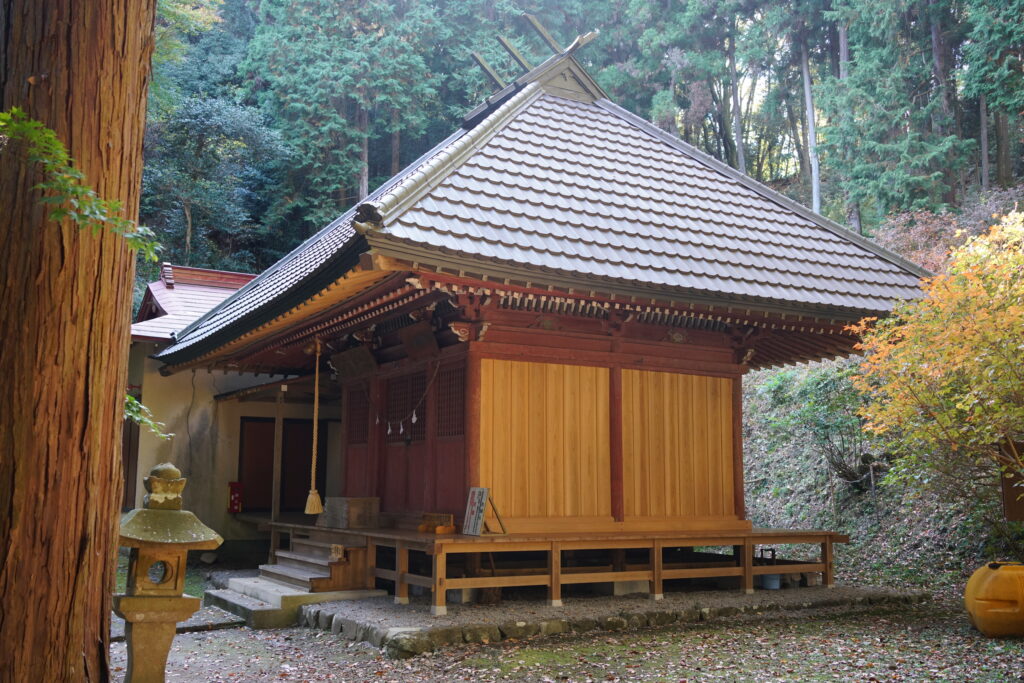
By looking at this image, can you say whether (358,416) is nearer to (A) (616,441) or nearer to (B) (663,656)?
(A) (616,441)

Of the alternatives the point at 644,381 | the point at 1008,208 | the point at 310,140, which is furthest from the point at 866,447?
the point at 310,140

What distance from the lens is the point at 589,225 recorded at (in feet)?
27.3

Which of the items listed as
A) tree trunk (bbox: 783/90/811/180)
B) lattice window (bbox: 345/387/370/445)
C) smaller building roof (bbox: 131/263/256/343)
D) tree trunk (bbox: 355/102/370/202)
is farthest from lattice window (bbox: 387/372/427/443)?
tree trunk (bbox: 783/90/811/180)

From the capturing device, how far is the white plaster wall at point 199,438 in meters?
13.1

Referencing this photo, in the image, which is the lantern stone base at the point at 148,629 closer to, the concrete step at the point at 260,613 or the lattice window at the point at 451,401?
the concrete step at the point at 260,613

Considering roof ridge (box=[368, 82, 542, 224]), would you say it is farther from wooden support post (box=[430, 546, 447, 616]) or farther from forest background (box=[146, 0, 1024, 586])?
forest background (box=[146, 0, 1024, 586])

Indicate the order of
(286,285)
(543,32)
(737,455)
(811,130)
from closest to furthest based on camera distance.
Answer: (286,285) → (737,455) → (543,32) → (811,130)

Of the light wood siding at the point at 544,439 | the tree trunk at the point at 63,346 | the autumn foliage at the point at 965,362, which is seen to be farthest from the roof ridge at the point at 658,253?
the tree trunk at the point at 63,346

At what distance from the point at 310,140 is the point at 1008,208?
18085 mm

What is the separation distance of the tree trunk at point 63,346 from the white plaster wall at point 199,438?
33.4 feet

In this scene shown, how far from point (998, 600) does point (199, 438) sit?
10790 mm

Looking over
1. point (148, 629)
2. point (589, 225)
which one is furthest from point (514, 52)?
point (148, 629)

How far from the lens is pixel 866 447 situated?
12961 millimetres

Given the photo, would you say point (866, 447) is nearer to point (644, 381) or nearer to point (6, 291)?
point (644, 381)
